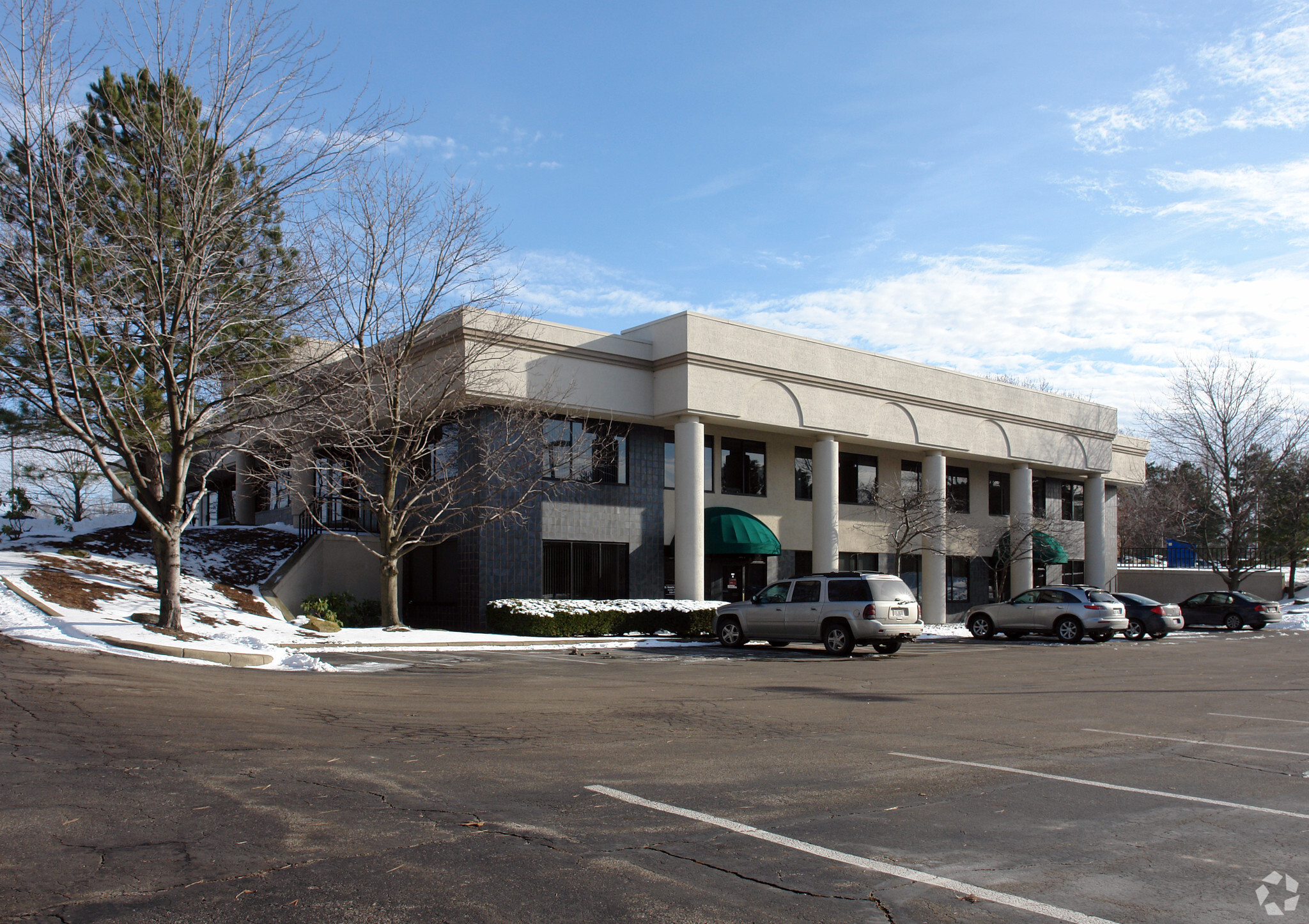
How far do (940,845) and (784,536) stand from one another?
2895cm

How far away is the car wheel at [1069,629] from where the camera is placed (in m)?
28.1

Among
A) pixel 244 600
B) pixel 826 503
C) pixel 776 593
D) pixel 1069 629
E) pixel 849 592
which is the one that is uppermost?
pixel 826 503

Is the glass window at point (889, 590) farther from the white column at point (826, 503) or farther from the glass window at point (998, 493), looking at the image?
the glass window at point (998, 493)

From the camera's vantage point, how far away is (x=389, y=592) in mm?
25078

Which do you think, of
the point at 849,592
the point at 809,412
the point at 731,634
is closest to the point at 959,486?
the point at 809,412

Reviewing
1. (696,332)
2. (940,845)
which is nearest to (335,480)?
(696,332)

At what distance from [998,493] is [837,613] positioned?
24.8 meters

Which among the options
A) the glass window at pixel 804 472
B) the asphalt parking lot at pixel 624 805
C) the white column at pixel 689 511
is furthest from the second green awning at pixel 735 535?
the asphalt parking lot at pixel 624 805

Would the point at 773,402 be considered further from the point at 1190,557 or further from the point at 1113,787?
the point at 1190,557

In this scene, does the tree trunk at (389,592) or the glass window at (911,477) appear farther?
the glass window at (911,477)

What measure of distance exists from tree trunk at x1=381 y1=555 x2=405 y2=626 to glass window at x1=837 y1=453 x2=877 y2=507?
18198mm

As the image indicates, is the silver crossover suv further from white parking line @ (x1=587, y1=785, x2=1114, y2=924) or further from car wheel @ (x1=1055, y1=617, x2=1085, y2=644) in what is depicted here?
white parking line @ (x1=587, y1=785, x2=1114, y2=924)

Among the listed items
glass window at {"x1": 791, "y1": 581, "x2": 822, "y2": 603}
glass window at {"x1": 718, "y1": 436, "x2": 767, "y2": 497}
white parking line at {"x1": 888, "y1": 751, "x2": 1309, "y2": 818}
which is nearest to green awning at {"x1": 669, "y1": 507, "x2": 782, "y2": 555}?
glass window at {"x1": 718, "y1": 436, "x2": 767, "y2": 497}

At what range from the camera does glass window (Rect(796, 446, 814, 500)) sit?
35.3m
